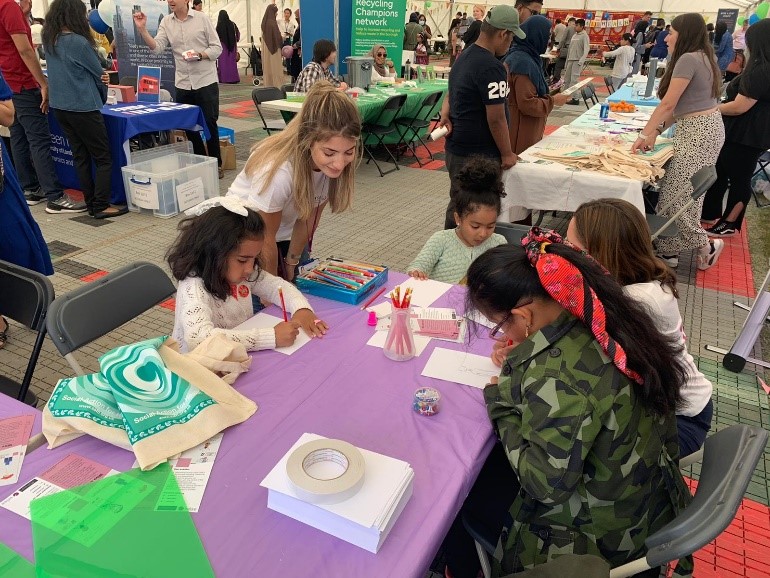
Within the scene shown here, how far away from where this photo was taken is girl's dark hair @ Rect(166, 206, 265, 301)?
1701 mm

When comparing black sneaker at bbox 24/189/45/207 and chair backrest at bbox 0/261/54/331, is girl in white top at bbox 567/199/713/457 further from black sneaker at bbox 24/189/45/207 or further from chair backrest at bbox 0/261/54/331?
black sneaker at bbox 24/189/45/207

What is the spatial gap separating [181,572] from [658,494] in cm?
104

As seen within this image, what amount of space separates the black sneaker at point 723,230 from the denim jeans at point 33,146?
574 cm

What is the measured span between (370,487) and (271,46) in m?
10.9

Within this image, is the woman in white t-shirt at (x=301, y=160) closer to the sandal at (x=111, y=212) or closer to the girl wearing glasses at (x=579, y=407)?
the girl wearing glasses at (x=579, y=407)

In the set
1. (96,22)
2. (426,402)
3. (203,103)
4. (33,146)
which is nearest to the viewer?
(426,402)

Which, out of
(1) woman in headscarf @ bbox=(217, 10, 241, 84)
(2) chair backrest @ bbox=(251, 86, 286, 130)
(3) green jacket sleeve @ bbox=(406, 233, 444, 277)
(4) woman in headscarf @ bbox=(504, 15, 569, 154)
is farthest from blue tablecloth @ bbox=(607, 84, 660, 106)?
(1) woman in headscarf @ bbox=(217, 10, 241, 84)

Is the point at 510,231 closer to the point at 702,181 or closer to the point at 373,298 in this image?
the point at 373,298

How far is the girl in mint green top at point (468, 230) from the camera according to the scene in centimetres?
239

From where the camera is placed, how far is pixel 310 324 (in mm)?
1778

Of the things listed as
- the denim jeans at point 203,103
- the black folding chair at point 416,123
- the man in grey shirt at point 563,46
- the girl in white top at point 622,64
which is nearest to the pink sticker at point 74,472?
the denim jeans at point 203,103

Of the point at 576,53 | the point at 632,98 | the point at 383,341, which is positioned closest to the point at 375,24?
the point at 632,98

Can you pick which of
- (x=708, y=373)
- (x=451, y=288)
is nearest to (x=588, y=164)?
(x=708, y=373)

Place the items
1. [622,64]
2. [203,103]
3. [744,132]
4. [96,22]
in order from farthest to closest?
1. [622,64]
2. [96,22]
3. [203,103]
4. [744,132]
